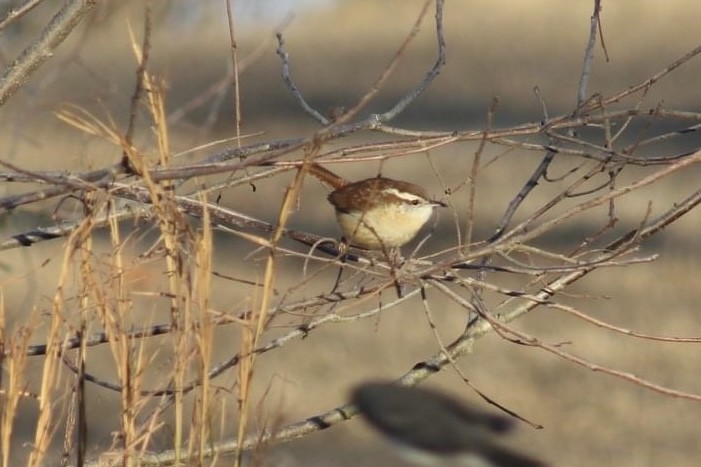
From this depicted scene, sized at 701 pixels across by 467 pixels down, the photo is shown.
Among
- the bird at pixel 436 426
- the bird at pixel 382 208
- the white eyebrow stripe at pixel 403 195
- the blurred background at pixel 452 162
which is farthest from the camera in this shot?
the blurred background at pixel 452 162

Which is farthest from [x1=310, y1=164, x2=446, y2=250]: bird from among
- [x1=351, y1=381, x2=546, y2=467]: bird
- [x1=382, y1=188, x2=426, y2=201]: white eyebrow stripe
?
[x1=351, y1=381, x2=546, y2=467]: bird

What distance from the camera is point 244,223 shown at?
3213 millimetres

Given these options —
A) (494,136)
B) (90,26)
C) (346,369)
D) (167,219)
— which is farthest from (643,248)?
(167,219)

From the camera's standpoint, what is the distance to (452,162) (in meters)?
9.40

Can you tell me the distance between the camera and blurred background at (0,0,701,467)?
27.1 ft

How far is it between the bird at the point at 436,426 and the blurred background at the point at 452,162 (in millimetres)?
4618

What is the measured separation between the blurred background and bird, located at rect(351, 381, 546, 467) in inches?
182

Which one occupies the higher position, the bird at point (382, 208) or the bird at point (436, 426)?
the bird at point (382, 208)

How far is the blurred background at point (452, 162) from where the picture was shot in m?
8.27

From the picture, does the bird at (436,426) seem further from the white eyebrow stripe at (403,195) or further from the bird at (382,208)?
the white eyebrow stripe at (403,195)

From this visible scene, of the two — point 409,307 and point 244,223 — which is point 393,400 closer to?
point 244,223

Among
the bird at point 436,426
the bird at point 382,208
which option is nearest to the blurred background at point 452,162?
the bird at point 382,208

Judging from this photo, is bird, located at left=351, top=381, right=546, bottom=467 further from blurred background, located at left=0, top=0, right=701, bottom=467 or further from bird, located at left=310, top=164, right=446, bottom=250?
blurred background, located at left=0, top=0, right=701, bottom=467

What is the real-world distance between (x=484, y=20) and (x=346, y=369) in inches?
132
